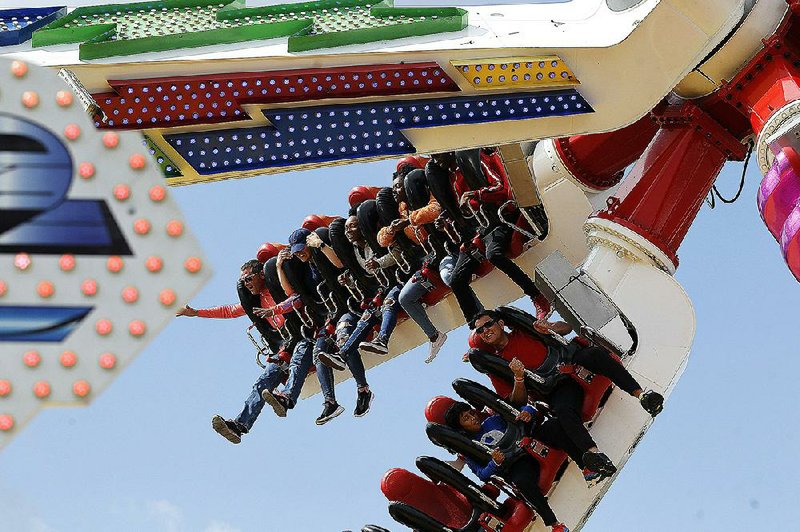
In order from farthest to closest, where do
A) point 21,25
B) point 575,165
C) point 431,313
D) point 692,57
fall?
point 431,313
point 575,165
point 21,25
point 692,57

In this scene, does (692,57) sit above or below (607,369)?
above

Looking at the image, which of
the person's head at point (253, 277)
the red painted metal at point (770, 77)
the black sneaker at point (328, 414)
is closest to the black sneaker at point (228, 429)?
the black sneaker at point (328, 414)

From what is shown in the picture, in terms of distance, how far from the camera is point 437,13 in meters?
13.6

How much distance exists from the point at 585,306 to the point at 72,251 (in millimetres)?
7445

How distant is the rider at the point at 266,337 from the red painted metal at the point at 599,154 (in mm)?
4095

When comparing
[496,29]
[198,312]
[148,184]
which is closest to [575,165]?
[496,29]

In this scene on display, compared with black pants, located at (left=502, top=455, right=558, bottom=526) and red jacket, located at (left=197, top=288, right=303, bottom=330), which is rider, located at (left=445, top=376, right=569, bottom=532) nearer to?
black pants, located at (left=502, top=455, right=558, bottom=526)

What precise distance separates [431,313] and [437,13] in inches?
179

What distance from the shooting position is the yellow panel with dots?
1302cm

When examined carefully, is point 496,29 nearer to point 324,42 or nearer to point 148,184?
point 324,42

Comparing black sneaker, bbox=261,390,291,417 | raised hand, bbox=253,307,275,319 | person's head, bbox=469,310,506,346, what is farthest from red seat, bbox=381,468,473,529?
raised hand, bbox=253,307,275,319

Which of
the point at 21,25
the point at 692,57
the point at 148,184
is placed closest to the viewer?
the point at 148,184

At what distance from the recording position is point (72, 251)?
6727mm

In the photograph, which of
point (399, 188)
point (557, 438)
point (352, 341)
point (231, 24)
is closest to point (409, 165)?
point (399, 188)
